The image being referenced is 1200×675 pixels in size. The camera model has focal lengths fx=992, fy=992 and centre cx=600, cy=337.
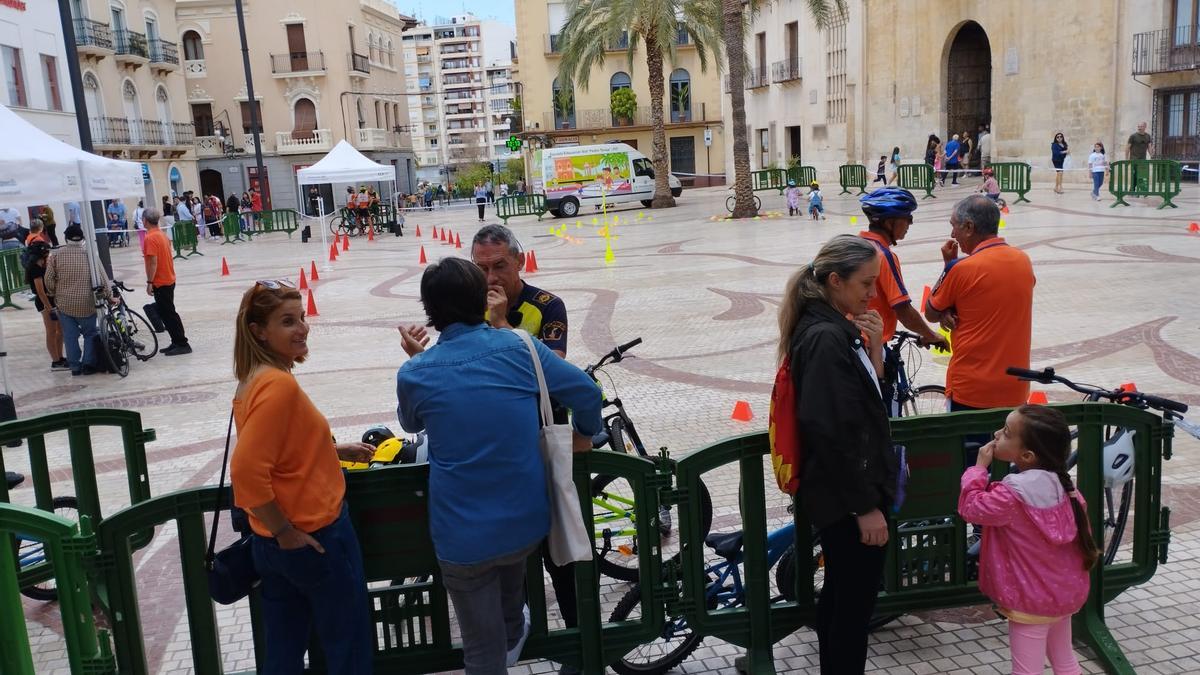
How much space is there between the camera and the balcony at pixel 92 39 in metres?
37.4

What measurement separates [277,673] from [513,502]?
1025 mm

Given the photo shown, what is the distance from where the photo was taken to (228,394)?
32.2 ft

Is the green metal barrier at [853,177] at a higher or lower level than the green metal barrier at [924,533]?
higher

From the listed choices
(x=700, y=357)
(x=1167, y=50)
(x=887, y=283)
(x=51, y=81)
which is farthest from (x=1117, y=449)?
(x=51, y=81)

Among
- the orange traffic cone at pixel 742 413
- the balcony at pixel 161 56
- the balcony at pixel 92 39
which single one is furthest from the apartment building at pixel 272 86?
the orange traffic cone at pixel 742 413

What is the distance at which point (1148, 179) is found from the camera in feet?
71.5

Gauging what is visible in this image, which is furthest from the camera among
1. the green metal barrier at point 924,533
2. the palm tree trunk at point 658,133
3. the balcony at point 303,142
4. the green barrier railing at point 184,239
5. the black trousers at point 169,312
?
the balcony at point 303,142

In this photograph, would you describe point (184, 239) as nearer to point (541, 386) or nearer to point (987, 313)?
point (987, 313)

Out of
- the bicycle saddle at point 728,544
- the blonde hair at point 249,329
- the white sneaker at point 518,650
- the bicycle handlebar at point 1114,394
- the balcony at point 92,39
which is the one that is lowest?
the white sneaker at point 518,650

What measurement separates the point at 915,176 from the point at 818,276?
29.0 meters

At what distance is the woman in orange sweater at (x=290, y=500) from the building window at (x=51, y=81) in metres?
34.1

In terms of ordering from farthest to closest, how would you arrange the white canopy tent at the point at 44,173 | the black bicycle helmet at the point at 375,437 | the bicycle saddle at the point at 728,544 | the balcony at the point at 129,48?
the balcony at the point at 129,48 → the white canopy tent at the point at 44,173 → the black bicycle helmet at the point at 375,437 → the bicycle saddle at the point at 728,544

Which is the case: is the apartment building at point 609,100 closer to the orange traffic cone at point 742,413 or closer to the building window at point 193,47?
the building window at point 193,47

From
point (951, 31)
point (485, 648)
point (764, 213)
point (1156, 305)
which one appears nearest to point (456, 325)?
point (485, 648)
